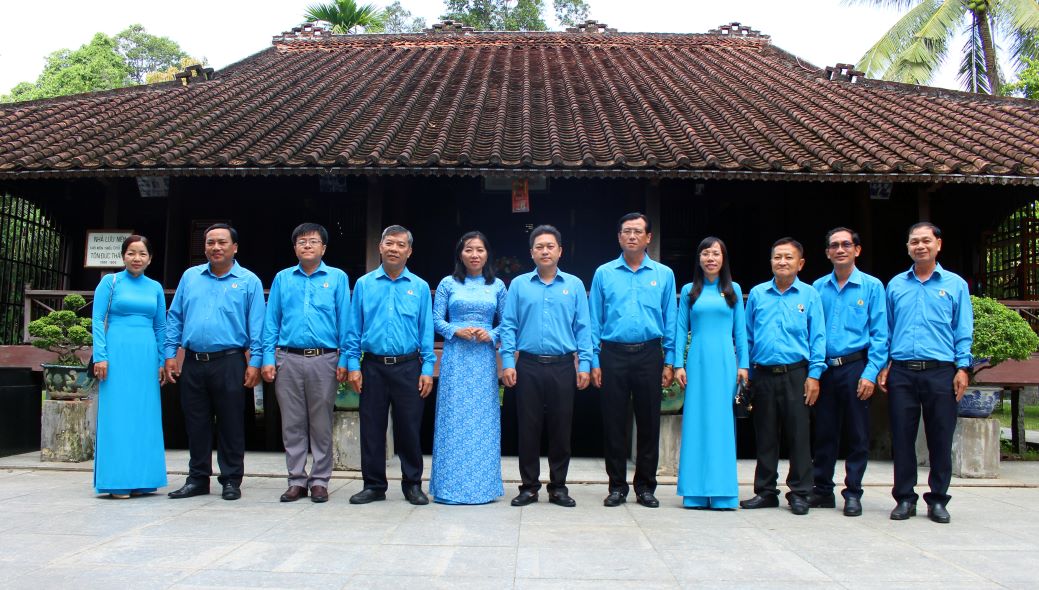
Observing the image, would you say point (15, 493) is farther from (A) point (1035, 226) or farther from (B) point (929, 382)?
(A) point (1035, 226)

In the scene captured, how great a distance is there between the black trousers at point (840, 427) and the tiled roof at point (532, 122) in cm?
310

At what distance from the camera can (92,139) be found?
29.4 feet

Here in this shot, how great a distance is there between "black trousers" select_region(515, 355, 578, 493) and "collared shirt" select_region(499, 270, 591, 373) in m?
0.10

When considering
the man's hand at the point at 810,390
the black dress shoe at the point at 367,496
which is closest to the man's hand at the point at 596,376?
the man's hand at the point at 810,390

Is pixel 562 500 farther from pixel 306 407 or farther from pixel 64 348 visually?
pixel 64 348

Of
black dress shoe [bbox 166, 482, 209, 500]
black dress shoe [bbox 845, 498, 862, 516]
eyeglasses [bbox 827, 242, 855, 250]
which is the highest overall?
eyeglasses [bbox 827, 242, 855, 250]

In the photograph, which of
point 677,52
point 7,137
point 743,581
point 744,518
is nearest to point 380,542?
point 743,581

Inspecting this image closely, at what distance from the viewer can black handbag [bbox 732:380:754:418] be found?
543 centimetres

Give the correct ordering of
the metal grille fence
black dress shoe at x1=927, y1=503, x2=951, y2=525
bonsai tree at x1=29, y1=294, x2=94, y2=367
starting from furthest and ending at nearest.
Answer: the metal grille fence < bonsai tree at x1=29, y1=294, x2=94, y2=367 < black dress shoe at x1=927, y1=503, x2=951, y2=525

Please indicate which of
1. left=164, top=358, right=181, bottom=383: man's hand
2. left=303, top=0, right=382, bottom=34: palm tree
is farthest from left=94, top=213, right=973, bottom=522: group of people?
left=303, top=0, right=382, bottom=34: palm tree

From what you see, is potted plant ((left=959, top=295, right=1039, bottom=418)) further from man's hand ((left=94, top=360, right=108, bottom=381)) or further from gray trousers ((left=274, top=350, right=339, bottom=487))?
man's hand ((left=94, top=360, right=108, bottom=381))

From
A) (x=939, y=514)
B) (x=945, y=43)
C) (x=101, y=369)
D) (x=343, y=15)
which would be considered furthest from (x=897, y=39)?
(x=101, y=369)

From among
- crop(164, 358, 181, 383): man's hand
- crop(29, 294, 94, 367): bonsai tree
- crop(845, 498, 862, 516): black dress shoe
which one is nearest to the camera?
crop(845, 498, 862, 516): black dress shoe

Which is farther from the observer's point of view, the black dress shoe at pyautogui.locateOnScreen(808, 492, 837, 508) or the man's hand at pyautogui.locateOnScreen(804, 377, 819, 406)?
the black dress shoe at pyautogui.locateOnScreen(808, 492, 837, 508)
